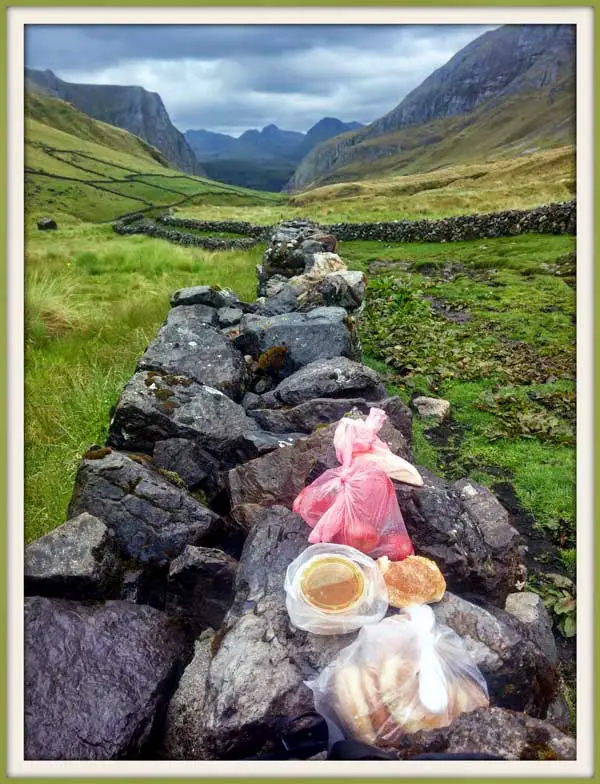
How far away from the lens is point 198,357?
241 inches

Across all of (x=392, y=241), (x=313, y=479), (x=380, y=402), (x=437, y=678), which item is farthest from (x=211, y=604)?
(x=392, y=241)

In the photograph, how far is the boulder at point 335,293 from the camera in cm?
892

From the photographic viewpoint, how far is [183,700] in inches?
113

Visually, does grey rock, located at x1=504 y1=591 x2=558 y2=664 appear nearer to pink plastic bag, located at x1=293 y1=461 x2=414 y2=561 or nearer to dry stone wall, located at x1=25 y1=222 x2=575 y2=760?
dry stone wall, located at x1=25 y1=222 x2=575 y2=760

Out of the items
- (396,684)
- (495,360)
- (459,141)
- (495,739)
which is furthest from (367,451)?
(459,141)

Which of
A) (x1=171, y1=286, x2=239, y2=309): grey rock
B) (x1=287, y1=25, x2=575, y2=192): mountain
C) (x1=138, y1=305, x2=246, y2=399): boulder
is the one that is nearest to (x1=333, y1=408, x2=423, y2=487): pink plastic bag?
(x1=138, y1=305, x2=246, y2=399): boulder

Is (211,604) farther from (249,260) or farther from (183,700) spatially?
(249,260)

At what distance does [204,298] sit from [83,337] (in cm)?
255

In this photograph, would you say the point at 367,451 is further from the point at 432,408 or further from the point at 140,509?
the point at 432,408

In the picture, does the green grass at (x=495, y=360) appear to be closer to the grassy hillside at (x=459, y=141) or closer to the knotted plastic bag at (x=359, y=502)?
the knotted plastic bag at (x=359, y=502)

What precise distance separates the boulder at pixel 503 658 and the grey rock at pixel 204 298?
6.40 m

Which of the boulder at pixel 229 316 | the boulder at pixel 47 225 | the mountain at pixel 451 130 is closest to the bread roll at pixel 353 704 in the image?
the boulder at pixel 229 316

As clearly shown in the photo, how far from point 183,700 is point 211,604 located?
0.59m

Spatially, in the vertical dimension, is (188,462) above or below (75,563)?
above
